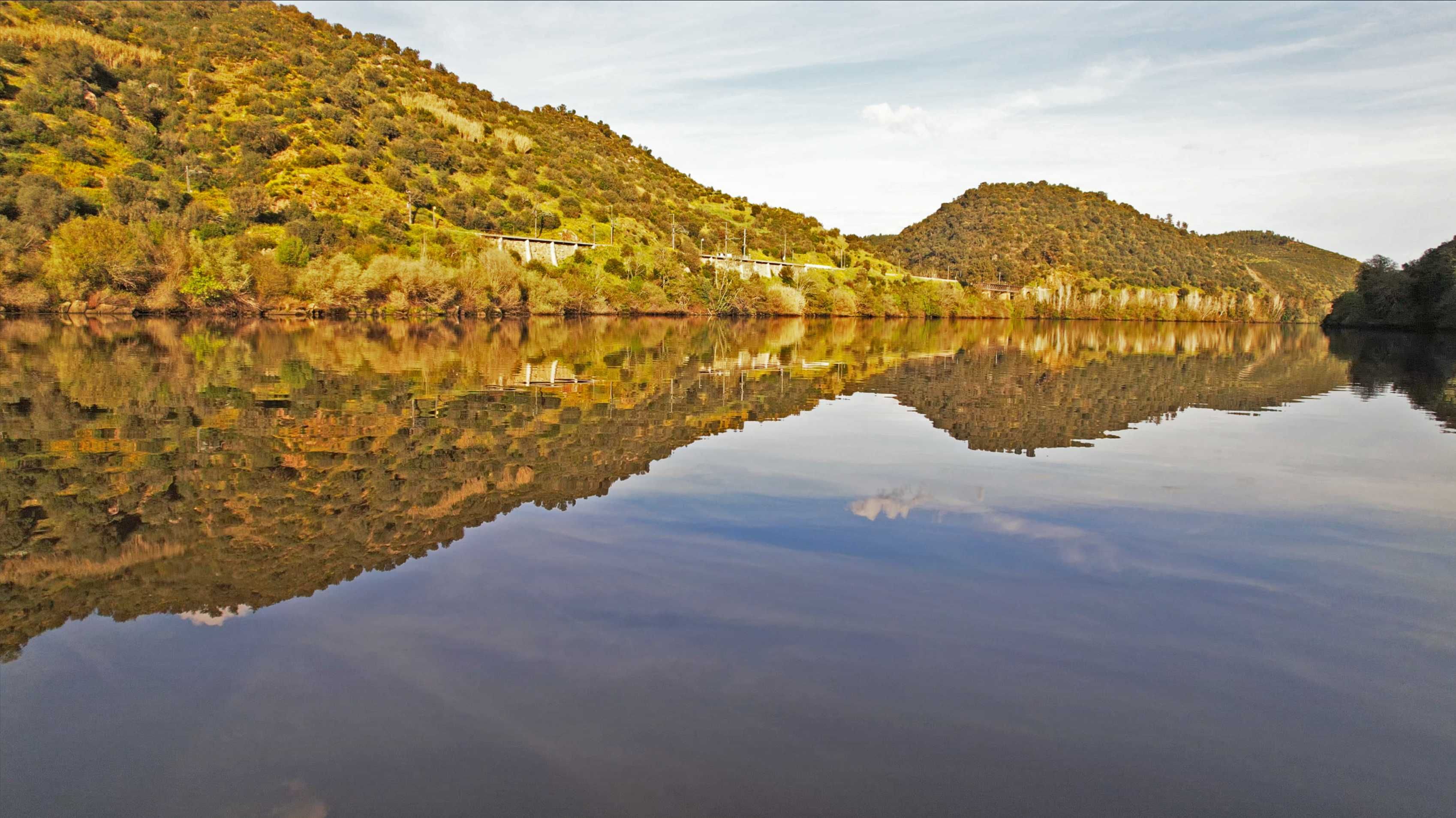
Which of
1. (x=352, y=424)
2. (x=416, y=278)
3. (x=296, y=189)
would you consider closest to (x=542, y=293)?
(x=416, y=278)

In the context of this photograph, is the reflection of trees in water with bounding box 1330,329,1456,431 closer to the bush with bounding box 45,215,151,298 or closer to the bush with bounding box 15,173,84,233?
the bush with bounding box 45,215,151,298

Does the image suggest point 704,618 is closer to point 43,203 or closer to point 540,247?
point 43,203

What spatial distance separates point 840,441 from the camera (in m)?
15.5

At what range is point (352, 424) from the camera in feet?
49.3

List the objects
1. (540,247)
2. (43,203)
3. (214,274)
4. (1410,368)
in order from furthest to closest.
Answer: (540,247), (214,274), (43,203), (1410,368)

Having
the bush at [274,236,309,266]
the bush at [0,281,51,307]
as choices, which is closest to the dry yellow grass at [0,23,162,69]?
the bush at [274,236,309,266]

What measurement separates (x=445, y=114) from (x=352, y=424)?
102029 mm

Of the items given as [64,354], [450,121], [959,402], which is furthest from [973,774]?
[450,121]

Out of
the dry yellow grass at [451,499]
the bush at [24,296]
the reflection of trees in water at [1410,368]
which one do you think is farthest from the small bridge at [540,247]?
the dry yellow grass at [451,499]

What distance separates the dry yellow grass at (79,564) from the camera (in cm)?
732

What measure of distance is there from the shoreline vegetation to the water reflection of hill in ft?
46.8

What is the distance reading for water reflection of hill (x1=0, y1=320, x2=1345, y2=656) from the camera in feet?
25.9

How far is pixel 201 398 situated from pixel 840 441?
14.4 m

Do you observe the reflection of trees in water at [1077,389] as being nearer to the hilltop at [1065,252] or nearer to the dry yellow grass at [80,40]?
the dry yellow grass at [80,40]
